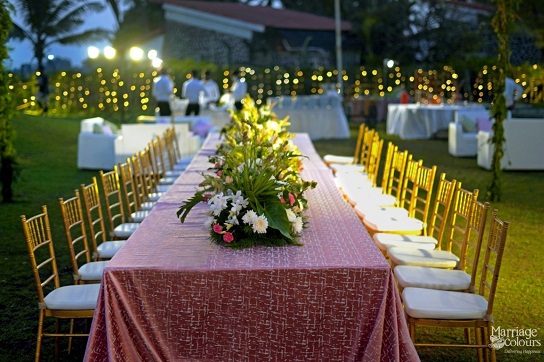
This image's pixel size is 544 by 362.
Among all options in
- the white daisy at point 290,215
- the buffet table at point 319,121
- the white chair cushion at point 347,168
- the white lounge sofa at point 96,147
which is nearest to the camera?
the white daisy at point 290,215

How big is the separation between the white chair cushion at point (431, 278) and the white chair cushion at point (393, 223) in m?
1.29

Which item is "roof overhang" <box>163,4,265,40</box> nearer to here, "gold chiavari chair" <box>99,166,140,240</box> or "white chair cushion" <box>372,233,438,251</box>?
"gold chiavari chair" <box>99,166,140,240</box>

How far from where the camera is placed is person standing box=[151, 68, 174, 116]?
16.6 metres

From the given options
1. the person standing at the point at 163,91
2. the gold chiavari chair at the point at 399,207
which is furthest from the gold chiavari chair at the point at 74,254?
the person standing at the point at 163,91

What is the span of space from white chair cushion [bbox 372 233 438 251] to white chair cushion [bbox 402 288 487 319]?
3.88 ft

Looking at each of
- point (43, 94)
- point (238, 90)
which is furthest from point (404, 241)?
point (43, 94)

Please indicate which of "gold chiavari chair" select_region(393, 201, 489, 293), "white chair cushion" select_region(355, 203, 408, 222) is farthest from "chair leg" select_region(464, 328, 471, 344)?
"white chair cushion" select_region(355, 203, 408, 222)

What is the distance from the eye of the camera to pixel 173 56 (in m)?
32.6

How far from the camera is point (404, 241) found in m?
5.69

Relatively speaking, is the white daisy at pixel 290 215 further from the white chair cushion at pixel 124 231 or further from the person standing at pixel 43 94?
the person standing at pixel 43 94

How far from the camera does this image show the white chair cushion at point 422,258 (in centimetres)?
499

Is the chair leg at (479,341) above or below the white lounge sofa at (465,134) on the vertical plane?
above

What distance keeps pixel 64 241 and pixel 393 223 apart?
10.4 ft

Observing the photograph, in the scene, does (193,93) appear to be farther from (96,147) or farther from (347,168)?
(347,168)
